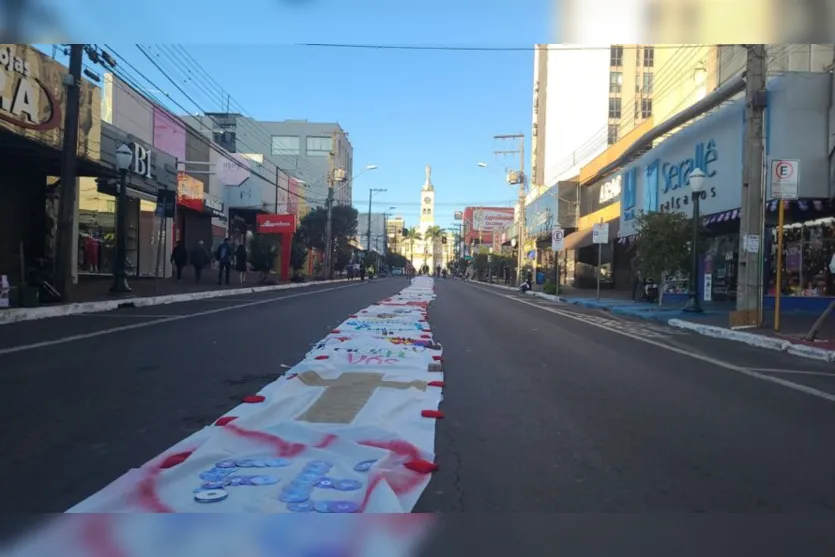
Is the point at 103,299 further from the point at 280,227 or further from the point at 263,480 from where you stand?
the point at 280,227

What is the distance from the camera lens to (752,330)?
14016 millimetres

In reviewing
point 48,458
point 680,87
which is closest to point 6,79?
point 48,458

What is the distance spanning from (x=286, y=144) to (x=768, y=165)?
69.1 metres

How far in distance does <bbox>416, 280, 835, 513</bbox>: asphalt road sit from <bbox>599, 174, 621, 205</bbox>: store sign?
28090mm

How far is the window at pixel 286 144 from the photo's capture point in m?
79.4

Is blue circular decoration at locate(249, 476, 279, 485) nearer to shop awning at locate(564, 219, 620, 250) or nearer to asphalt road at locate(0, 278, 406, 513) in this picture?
asphalt road at locate(0, 278, 406, 513)

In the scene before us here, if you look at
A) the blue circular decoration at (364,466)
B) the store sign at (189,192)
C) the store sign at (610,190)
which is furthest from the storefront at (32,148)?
the store sign at (610,190)

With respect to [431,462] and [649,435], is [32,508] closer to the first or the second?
[431,462]

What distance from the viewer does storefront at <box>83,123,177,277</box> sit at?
78.0 feet

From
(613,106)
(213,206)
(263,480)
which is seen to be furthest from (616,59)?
(263,480)

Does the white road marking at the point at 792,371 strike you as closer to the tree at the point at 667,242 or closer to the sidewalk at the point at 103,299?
the tree at the point at 667,242

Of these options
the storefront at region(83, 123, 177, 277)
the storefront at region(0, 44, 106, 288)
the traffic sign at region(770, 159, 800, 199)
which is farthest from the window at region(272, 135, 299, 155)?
the traffic sign at region(770, 159, 800, 199)

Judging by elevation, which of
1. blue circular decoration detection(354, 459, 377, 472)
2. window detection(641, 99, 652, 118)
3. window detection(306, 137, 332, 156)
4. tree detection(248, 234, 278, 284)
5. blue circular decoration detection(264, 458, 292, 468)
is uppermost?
window detection(641, 99, 652, 118)

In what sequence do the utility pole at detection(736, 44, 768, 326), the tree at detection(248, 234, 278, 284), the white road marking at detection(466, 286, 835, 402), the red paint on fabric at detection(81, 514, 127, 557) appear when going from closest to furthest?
the red paint on fabric at detection(81, 514, 127, 557), the white road marking at detection(466, 286, 835, 402), the utility pole at detection(736, 44, 768, 326), the tree at detection(248, 234, 278, 284)
